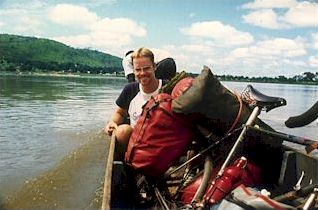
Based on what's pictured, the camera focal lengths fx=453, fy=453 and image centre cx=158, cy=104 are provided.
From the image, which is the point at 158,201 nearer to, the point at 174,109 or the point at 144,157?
the point at 144,157

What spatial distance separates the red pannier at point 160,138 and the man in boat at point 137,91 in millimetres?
917

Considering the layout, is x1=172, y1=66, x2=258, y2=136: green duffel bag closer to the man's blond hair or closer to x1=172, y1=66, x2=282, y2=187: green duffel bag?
x1=172, y1=66, x2=282, y2=187: green duffel bag

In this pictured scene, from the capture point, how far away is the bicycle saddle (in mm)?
4133

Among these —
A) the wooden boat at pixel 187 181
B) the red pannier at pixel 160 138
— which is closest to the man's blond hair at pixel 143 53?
the red pannier at pixel 160 138

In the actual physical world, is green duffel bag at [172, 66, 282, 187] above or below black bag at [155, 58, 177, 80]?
below

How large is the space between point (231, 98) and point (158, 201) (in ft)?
4.95

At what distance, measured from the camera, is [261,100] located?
4.18 m

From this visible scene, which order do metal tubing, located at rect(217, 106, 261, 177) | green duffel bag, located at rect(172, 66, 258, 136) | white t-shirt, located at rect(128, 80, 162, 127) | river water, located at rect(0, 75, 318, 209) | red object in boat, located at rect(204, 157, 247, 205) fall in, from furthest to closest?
river water, located at rect(0, 75, 318, 209)
white t-shirt, located at rect(128, 80, 162, 127)
green duffel bag, located at rect(172, 66, 258, 136)
metal tubing, located at rect(217, 106, 261, 177)
red object in boat, located at rect(204, 157, 247, 205)

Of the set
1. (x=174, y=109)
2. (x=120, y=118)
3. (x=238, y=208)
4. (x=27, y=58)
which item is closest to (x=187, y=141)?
(x=174, y=109)

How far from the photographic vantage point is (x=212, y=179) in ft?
14.0

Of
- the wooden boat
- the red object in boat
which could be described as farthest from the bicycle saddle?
the red object in boat

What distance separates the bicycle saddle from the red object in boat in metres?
0.58

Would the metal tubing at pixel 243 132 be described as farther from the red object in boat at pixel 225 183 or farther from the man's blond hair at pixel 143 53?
the man's blond hair at pixel 143 53

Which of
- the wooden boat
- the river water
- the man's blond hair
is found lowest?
the river water
